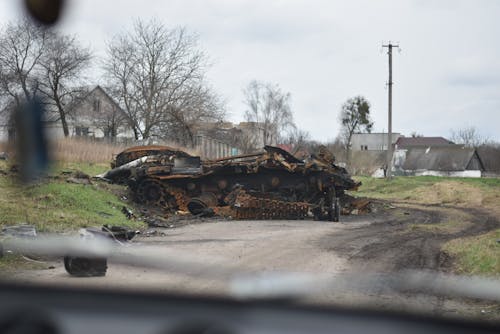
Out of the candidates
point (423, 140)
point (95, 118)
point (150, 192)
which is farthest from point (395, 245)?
point (423, 140)

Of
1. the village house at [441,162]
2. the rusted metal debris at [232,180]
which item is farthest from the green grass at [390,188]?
the village house at [441,162]

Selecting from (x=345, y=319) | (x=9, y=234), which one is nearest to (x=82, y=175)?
(x=9, y=234)

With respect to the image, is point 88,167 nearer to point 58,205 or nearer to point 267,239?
point 58,205

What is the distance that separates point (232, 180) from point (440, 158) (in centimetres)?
5418

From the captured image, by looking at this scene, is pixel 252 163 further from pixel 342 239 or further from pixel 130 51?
pixel 130 51

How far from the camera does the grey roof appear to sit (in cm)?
6738

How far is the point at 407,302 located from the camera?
4984 mm

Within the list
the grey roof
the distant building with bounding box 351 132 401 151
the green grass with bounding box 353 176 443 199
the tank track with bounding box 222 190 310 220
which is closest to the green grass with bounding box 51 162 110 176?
the tank track with bounding box 222 190 310 220

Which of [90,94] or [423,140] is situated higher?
[423,140]

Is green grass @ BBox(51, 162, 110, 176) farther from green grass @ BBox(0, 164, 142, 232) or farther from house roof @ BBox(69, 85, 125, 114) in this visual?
house roof @ BBox(69, 85, 125, 114)

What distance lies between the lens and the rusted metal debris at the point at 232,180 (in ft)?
62.9

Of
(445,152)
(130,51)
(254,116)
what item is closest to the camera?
(130,51)

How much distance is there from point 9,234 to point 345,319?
847 cm

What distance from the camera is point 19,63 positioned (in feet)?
50.3
